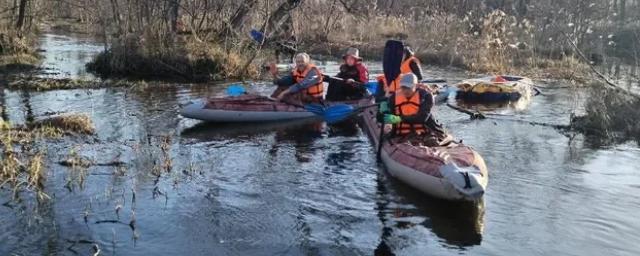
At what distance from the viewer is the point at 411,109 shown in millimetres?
7766

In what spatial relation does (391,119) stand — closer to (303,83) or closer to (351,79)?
(303,83)

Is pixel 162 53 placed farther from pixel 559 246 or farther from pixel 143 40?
pixel 559 246

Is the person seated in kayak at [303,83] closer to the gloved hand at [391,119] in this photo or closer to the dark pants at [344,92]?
the dark pants at [344,92]

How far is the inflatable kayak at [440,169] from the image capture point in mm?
6211

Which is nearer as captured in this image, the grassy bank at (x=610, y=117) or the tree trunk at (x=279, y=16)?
the grassy bank at (x=610, y=117)

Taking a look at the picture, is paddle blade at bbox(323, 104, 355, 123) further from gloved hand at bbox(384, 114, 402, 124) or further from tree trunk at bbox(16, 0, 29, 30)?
tree trunk at bbox(16, 0, 29, 30)

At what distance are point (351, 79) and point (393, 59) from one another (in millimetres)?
1982

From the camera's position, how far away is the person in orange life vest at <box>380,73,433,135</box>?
768 centimetres

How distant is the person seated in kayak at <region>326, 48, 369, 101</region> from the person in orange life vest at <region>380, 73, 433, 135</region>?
3.57 meters

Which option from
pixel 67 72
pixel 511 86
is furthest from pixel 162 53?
pixel 511 86

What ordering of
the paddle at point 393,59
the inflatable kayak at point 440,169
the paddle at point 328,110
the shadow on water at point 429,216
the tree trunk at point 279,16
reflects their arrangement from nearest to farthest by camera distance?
1. the shadow on water at point 429,216
2. the inflatable kayak at point 440,169
3. the paddle at point 393,59
4. the paddle at point 328,110
5. the tree trunk at point 279,16

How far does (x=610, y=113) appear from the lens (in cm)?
1022

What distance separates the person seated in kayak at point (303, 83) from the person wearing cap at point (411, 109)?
10.5ft

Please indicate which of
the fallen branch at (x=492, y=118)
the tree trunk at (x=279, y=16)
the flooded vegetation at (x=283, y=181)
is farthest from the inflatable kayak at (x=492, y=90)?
the tree trunk at (x=279, y=16)
